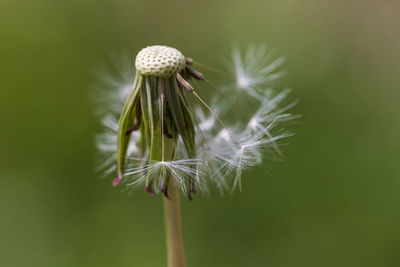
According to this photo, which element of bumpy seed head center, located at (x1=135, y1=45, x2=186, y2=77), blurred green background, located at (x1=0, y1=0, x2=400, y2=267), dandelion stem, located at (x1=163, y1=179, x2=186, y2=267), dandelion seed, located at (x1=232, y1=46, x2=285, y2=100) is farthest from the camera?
blurred green background, located at (x1=0, y1=0, x2=400, y2=267)

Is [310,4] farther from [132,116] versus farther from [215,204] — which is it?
[132,116]

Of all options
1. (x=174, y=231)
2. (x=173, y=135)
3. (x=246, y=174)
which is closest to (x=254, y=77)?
(x=173, y=135)

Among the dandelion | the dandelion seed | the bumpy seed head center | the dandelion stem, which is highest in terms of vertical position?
the dandelion seed

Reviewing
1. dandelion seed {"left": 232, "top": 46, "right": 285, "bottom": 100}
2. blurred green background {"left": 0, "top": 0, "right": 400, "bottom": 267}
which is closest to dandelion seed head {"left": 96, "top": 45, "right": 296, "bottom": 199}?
dandelion seed {"left": 232, "top": 46, "right": 285, "bottom": 100}

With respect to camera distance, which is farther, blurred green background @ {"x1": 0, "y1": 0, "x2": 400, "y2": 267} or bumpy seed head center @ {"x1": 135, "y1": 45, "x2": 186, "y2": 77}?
blurred green background @ {"x1": 0, "y1": 0, "x2": 400, "y2": 267}

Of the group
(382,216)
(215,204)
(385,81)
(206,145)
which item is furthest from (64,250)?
(385,81)

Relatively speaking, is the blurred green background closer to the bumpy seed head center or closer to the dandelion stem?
the dandelion stem
